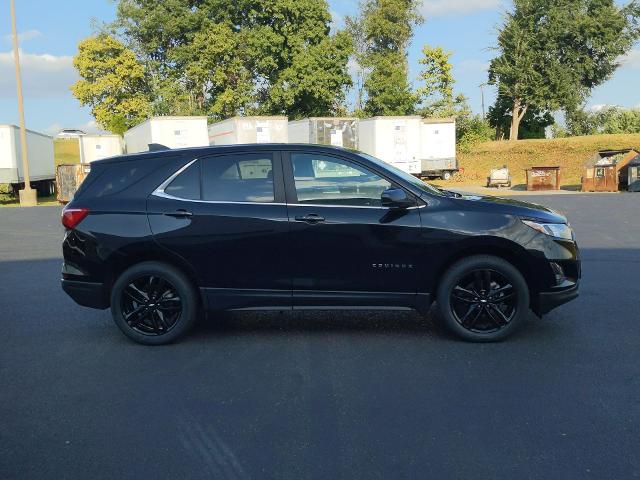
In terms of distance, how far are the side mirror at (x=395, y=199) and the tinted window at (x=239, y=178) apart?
3.17 feet

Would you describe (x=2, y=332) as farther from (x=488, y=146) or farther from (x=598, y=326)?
(x=488, y=146)

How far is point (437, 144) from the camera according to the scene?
36.1 m

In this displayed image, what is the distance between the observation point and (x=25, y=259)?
11.4 meters

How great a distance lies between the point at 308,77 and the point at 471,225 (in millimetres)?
42299

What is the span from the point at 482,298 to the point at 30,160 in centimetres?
3018

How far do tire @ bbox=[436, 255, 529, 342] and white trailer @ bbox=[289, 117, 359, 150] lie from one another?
2426 centimetres

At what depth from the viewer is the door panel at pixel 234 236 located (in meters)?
5.64

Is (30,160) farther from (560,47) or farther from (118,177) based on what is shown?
(560,47)

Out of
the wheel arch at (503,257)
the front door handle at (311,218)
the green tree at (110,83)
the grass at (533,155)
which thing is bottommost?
the wheel arch at (503,257)

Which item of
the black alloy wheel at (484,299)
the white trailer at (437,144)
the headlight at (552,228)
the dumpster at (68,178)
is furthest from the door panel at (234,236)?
the white trailer at (437,144)

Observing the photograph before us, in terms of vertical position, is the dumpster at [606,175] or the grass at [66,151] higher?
the grass at [66,151]

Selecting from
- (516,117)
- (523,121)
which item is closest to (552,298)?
(516,117)

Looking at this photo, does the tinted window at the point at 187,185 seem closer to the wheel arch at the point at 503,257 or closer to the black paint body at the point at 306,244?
the black paint body at the point at 306,244

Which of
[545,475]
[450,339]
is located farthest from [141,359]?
[545,475]
